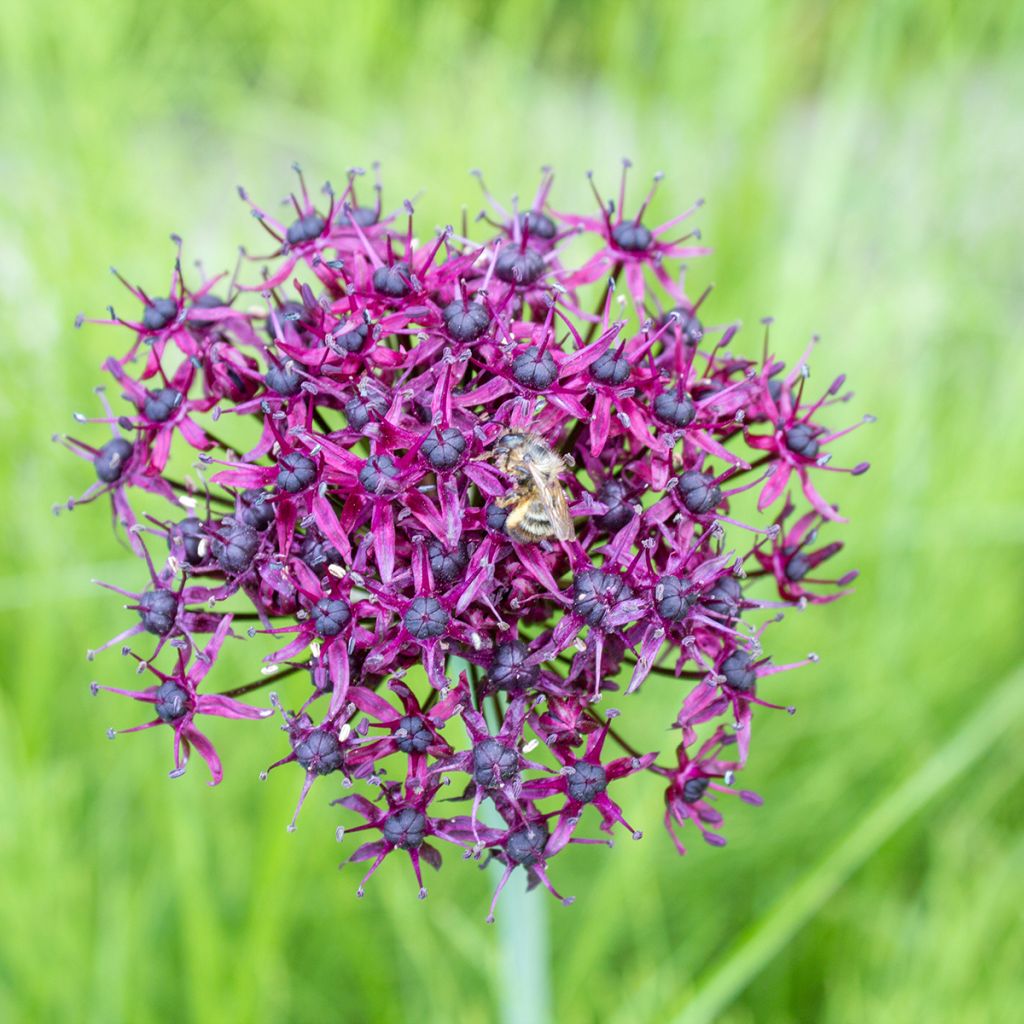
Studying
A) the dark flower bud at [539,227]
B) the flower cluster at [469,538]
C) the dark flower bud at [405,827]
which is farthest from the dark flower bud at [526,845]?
the dark flower bud at [539,227]

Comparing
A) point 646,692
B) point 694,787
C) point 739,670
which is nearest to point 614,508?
point 739,670

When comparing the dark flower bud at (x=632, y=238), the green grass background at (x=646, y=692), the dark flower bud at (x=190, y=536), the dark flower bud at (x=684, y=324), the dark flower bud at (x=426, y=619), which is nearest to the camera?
the dark flower bud at (x=426, y=619)

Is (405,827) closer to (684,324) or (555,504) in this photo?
(555,504)

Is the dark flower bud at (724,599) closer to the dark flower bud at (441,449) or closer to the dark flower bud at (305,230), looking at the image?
the dark flower bud at (441,449)

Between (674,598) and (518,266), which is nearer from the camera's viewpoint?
(674,598)

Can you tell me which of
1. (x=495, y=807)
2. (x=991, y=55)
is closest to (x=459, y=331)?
(x=495, y=807)

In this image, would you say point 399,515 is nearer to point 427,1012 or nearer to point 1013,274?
point 427,1012

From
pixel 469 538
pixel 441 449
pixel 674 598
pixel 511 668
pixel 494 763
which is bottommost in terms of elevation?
pixel 494 763
